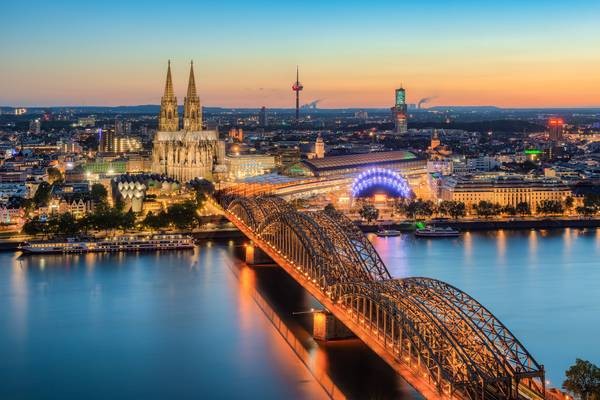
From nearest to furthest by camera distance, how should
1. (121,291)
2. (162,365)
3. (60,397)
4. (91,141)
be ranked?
(60,397) → (162,365) → (121,291) → (91,141)

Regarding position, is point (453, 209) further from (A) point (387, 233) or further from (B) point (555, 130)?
(B) point (555, 130)

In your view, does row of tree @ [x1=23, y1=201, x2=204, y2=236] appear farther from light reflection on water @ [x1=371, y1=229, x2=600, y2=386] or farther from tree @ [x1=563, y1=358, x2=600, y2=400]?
tree @ [x1=563, y1=358, x2=600, y2=400]

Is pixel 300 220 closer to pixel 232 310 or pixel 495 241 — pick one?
pixel 232 310

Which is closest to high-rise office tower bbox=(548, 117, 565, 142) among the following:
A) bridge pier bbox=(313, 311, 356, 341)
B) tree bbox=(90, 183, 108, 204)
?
tree bbox=(90, 183, 108, 204)

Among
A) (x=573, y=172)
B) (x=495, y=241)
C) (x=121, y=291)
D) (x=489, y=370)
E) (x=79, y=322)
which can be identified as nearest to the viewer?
(x=489, y=370)

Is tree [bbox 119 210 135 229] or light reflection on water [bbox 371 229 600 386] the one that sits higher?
tree [bbox 119 210 135 229]

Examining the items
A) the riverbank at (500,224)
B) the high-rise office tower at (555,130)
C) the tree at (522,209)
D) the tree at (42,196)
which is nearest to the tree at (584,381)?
the riverbank at (500,224)

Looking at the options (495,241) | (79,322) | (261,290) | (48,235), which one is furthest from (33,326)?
(495,241)

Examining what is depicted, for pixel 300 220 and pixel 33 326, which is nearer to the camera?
pixel 33 326
